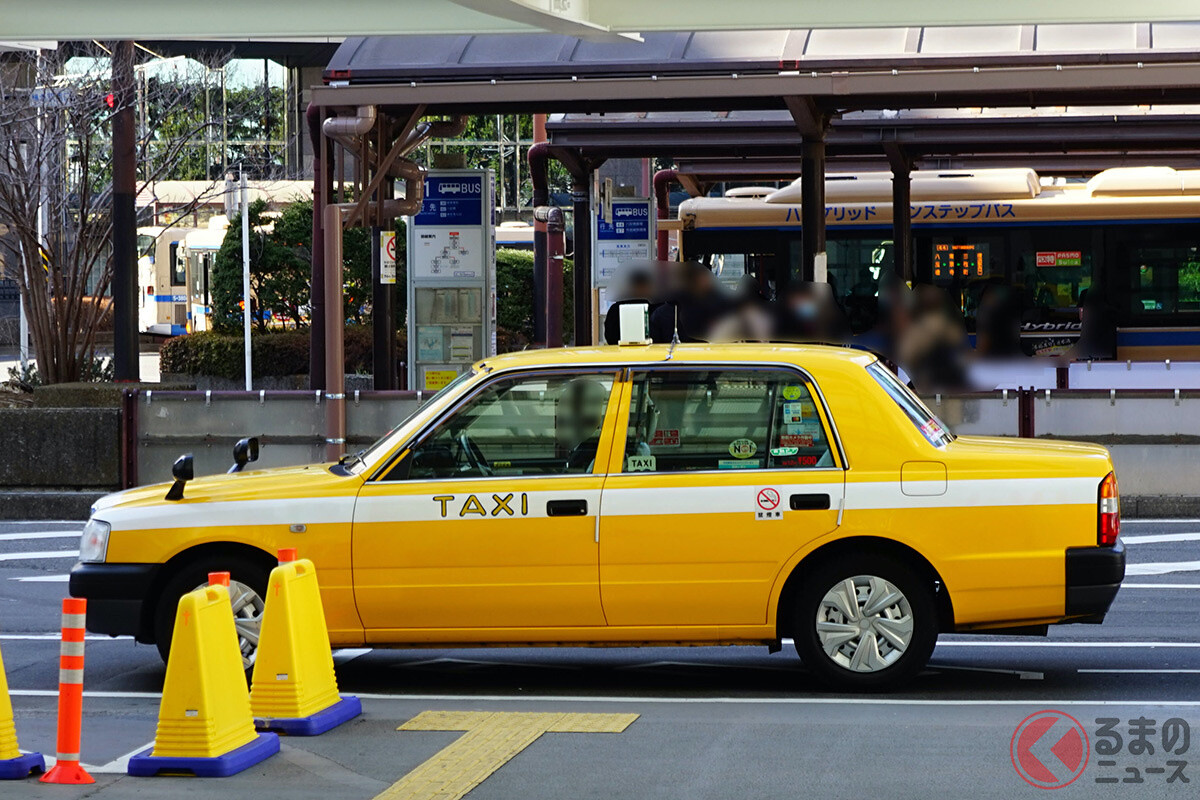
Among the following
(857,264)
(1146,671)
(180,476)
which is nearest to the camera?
(180,476)

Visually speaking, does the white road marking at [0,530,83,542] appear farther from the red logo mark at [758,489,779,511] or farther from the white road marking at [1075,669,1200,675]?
the white road marking at [1075,669,1200,675]

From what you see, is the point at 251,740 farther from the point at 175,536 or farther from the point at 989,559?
the point at 989,559

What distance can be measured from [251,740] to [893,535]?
304cm

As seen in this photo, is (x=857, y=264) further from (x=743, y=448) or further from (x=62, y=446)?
(x=743, y=448)

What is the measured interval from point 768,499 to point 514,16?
375 centimetres

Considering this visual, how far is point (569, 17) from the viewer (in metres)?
10.7

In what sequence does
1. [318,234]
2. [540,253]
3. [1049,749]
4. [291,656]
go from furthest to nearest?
1. [540,253]
2. [318,234]
3. [291,656]
4. [1049,749]

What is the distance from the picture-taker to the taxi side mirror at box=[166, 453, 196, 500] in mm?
8000

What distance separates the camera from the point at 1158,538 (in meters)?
14.2

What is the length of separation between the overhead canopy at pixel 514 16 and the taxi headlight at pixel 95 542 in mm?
3620

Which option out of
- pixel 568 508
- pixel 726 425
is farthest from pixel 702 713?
pixel 726 425

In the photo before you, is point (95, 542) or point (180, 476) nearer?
point (180, 476)

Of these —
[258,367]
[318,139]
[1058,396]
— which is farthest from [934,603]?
[258,367]

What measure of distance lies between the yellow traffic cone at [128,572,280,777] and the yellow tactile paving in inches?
28.3
